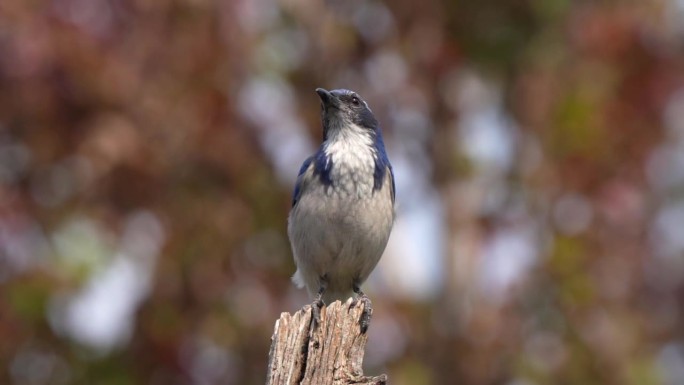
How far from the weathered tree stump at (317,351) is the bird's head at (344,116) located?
8.74 feet

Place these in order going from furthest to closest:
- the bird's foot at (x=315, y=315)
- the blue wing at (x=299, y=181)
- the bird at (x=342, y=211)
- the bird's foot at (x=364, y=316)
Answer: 1. the blue wing at (x=299, y=181)
2. the bird at (x=342, y=211)
3. the bird's foot at (x=364, y=316)
4. the bird's foot at (x=315, y=315)

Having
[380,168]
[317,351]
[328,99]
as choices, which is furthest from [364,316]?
[328,99]

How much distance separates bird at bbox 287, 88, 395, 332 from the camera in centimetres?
827

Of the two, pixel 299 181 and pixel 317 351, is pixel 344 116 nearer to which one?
pixel 299 181

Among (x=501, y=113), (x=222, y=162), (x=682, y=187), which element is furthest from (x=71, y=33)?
(x=682, y=187)

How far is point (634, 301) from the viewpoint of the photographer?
15938 mm

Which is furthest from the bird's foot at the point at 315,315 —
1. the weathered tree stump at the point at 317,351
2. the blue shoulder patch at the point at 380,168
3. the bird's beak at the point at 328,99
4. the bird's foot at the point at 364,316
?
the bird's beak at the point at 328,99

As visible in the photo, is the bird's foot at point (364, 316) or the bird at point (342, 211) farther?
the bird at point (342, 211)

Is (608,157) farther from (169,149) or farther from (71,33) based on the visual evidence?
(71,33)

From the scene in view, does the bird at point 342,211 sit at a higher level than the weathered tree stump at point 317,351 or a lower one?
higher

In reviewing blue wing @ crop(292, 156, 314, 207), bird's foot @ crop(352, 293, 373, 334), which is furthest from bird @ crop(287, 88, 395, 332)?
bird's foot @ crop(352, 293, 373, 334)

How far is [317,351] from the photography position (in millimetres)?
6273

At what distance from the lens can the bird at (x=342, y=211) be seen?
8266mm

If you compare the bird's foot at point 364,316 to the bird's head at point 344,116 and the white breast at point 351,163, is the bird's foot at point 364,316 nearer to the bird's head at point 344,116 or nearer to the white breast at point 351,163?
the white breast at point 351,163
